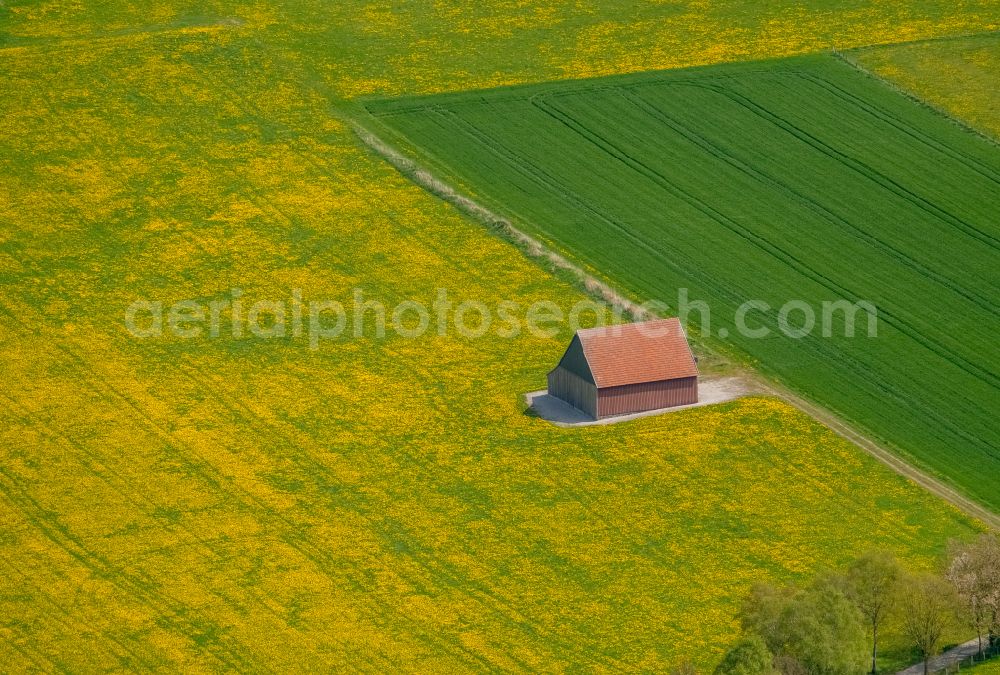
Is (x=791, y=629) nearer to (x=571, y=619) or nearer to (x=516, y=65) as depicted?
(x=571, y=619)

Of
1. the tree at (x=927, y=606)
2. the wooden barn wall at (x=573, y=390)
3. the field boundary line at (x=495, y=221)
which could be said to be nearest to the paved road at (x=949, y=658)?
the tree at (x=927, y=606)

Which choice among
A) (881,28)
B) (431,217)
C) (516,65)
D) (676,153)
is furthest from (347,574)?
(881,28)

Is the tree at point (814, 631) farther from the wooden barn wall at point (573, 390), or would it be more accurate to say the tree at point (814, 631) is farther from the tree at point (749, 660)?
the wooden barn wall at point (573, 390)

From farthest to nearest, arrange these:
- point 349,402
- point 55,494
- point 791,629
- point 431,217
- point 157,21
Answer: point 157,21, point 431,217, point 349,402, point 55,494, point 791,629

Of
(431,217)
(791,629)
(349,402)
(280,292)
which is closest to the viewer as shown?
(791,629)

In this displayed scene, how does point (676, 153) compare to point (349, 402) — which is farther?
point (676, 153)

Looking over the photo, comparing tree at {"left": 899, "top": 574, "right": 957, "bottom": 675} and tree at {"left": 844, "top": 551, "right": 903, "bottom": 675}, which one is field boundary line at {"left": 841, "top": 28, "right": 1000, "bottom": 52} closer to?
tree at {"left": 844, "top": 551, "right": 903, "bottom": 675}
